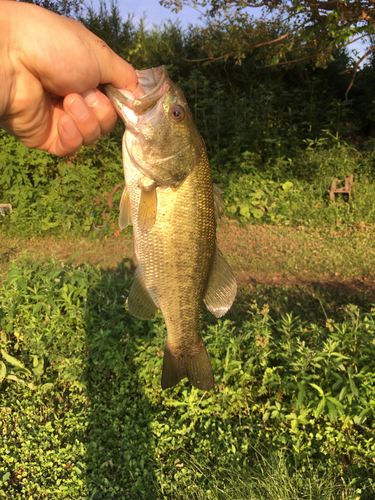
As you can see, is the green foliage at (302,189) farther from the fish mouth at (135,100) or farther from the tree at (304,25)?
the fish mouth at (135,100)

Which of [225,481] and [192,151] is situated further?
[225,481]

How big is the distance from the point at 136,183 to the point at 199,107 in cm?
978

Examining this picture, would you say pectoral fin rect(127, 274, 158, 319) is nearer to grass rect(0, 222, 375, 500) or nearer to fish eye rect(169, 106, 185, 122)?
fish eye rect(169, 106, 185, 122)

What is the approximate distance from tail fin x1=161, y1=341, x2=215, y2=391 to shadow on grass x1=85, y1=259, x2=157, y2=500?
1392 millimetres

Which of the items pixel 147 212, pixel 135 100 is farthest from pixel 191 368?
pixel 135 100

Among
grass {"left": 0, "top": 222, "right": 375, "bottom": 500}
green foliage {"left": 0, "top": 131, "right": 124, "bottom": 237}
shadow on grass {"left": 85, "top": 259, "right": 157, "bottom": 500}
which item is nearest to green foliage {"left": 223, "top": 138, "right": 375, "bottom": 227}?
green foliage {"left": 0, "top": 131, "right": 124, "bottom": 237}

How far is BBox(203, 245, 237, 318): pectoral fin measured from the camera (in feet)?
5.42

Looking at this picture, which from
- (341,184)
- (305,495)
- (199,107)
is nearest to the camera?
(305,495)

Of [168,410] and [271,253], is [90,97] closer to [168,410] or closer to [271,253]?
[168,410]

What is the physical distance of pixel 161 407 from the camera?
3180 mm

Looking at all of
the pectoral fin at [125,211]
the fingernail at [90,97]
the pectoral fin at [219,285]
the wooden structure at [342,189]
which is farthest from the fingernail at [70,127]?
the wooden structure at [342,189]

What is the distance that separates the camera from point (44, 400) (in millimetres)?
3408

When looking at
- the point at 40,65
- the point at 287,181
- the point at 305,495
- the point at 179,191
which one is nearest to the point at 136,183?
the point at 179,191

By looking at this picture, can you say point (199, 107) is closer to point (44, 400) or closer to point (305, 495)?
point (44, 400)
